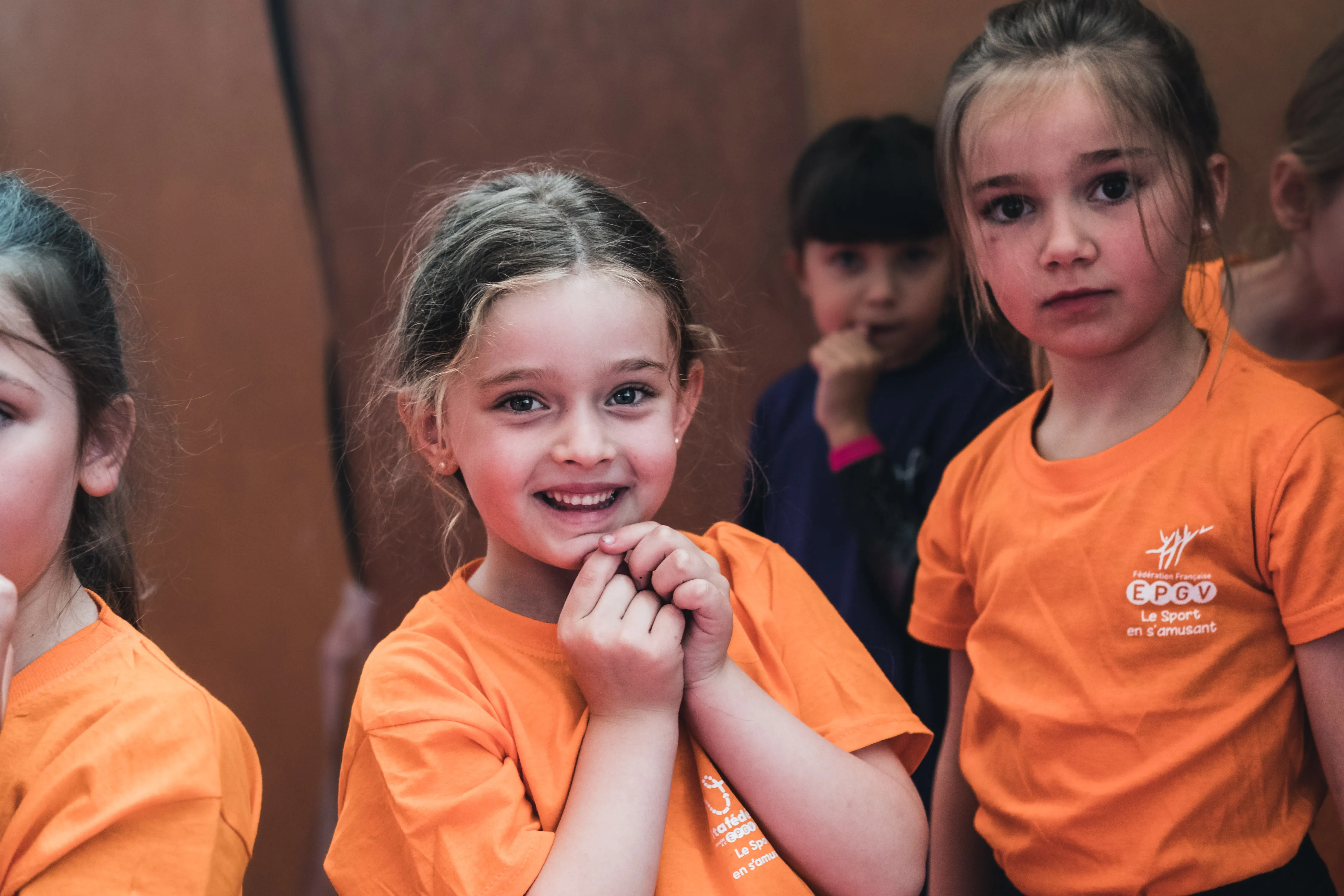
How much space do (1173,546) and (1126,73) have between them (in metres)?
0.46

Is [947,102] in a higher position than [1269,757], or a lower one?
higher

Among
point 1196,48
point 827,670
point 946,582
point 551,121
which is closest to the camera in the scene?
point 827,670

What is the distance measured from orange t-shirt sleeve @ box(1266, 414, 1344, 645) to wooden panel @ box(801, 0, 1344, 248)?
71cm

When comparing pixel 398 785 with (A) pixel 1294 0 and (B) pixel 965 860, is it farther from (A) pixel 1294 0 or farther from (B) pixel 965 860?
(A) pixel 1294 0

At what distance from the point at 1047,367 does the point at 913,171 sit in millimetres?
418

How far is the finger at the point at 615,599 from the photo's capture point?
966mm

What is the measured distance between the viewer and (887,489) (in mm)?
1577

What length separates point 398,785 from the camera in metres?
0.90

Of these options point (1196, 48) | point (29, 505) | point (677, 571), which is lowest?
point (677, 571)

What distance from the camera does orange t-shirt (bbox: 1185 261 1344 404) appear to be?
1.29 meters

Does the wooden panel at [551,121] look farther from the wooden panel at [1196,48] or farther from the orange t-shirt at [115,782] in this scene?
the orange t-shirt at [115,782]

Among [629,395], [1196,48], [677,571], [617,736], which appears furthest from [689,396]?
[1196,48]

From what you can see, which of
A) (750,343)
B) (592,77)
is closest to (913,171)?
(750,343)

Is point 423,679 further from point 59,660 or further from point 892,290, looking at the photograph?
point 892,290
